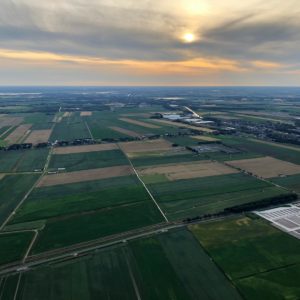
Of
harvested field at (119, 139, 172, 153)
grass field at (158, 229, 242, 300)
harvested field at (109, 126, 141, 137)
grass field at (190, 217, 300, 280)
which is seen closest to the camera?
grass field at (158, 229, 242, 300)

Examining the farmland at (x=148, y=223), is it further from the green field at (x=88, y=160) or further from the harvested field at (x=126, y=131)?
the harvested field at (x=126, y=131)

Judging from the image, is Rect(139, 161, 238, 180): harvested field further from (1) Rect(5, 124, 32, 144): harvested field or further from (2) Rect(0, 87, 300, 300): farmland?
(1) Rect(5, 124, 32, 144): harvested field

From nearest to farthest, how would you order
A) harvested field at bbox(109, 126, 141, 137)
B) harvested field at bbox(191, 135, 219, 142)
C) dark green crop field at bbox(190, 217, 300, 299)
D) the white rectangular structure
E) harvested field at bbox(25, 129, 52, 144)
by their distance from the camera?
dark green crop field at bbox(190, 217, 300, 299) → the white rectangular structure → harvested field at bbox(25, 129, 52, 144) → harvested field at bbox(191, 135, 219, 142) → harvested field at bbox(109, 126, 141, 137)

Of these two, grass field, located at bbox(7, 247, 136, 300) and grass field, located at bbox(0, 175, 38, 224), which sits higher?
grass field, located at bbox(7, 247, 136, 300)

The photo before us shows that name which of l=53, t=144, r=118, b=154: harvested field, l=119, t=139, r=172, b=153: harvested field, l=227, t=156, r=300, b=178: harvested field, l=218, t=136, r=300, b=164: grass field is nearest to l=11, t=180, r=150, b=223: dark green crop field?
l=227, t=156, r=300, b=178: harvested field

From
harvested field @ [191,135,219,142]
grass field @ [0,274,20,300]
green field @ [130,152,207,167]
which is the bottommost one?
harvested field @ [191,135,219,142]

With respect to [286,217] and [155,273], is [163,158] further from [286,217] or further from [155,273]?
[155,273]
